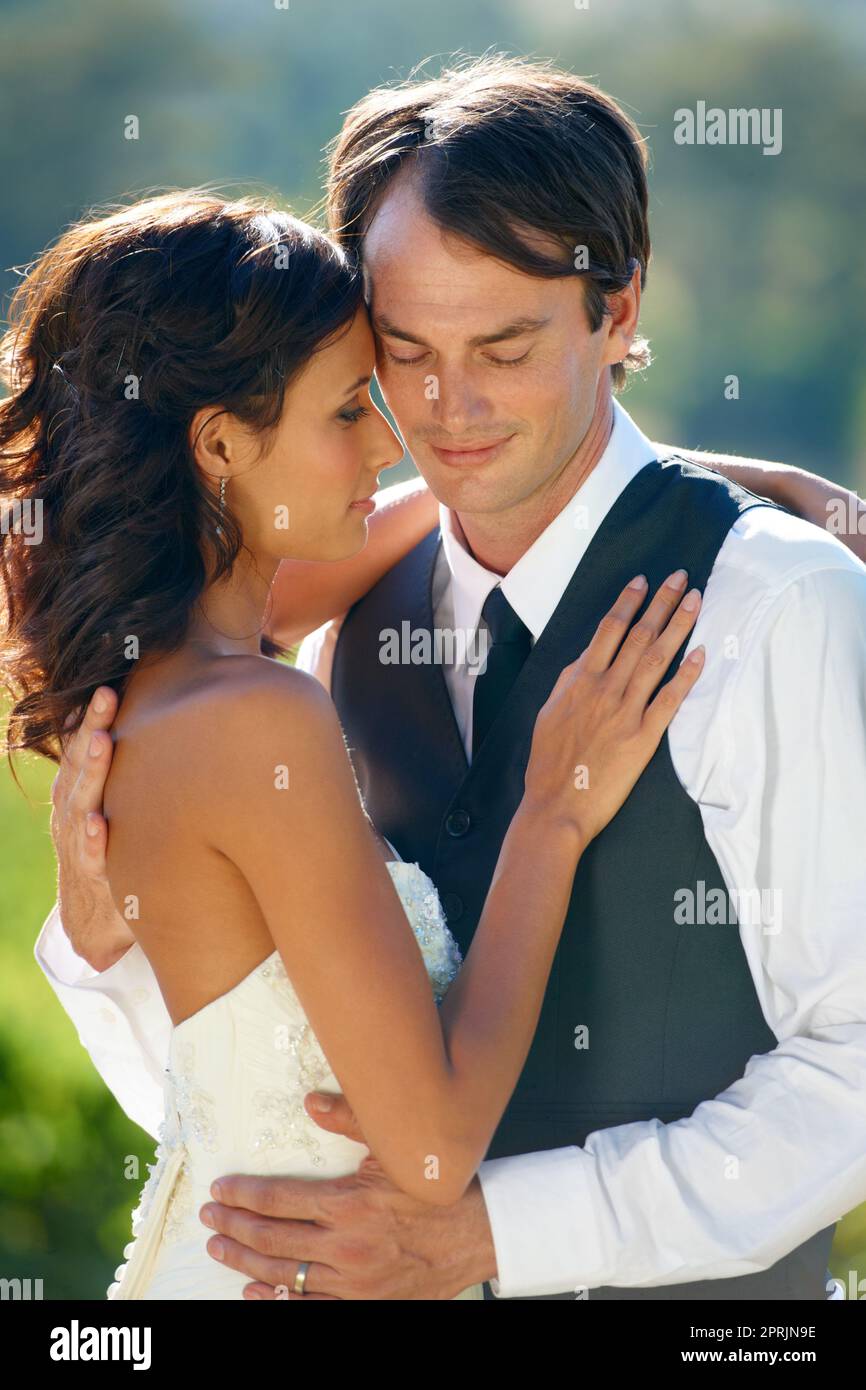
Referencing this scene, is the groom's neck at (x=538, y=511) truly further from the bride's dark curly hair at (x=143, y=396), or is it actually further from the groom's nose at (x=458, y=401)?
the bride's dark curly hair at (x=143, y=396)

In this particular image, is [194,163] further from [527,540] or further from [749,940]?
[749,940]

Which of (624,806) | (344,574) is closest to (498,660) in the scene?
(624,806)

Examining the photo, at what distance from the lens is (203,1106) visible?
69.5 inches

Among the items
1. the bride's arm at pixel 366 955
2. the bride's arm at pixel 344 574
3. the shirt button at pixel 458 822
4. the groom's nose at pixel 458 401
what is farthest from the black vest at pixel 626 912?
the bride's arm at pixel 344 574

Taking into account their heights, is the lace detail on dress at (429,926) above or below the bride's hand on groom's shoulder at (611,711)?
below

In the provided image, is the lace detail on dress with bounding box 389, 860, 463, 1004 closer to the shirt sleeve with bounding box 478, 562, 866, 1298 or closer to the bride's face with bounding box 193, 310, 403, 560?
the shirt sleeve with bounding box 478, 562, 866, 1298

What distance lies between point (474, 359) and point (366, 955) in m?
0.80

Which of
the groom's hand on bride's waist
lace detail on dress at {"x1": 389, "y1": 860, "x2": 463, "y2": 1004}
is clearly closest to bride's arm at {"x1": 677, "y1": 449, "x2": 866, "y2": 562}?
lace detail on dress at {"x1": 389, "y1": 860, "x2": 463, "y2": 1004}

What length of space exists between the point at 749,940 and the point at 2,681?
99 centimetres

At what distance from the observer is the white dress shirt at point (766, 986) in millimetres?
1676

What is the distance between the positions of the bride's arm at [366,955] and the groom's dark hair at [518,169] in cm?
69

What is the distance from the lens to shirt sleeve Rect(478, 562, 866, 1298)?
1674 mm

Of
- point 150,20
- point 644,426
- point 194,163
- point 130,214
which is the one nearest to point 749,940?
point 130,214

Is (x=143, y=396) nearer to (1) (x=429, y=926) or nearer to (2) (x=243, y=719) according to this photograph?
(2) (x=243, y=719)
